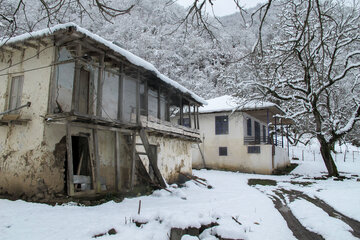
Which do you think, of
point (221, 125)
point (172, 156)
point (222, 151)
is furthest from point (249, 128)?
point (172, 156)

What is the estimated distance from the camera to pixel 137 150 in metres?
12.5

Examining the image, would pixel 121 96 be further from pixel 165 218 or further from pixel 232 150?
pixel 232 150

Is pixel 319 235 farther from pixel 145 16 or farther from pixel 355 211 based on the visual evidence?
pixel 145 16

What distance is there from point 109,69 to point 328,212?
9122 mm

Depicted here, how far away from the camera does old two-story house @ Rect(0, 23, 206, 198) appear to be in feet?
29.1

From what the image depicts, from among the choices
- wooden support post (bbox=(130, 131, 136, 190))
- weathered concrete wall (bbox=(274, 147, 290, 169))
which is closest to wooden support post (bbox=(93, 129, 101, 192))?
wooden support post (bbox=(130, 131, 136, 190))

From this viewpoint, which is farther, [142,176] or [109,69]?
[142,176]

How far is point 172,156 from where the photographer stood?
15375 mm

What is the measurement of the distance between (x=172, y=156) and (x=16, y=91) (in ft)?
26.8

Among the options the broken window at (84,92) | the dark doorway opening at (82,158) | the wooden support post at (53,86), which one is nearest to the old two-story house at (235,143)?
the dark doorway opening at (82,158)

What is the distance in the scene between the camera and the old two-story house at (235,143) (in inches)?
838

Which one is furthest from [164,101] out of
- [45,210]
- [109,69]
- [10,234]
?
[10,234]

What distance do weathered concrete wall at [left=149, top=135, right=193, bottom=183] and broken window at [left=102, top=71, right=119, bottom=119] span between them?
2.41 meters

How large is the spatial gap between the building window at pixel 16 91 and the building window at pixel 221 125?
15.9m
